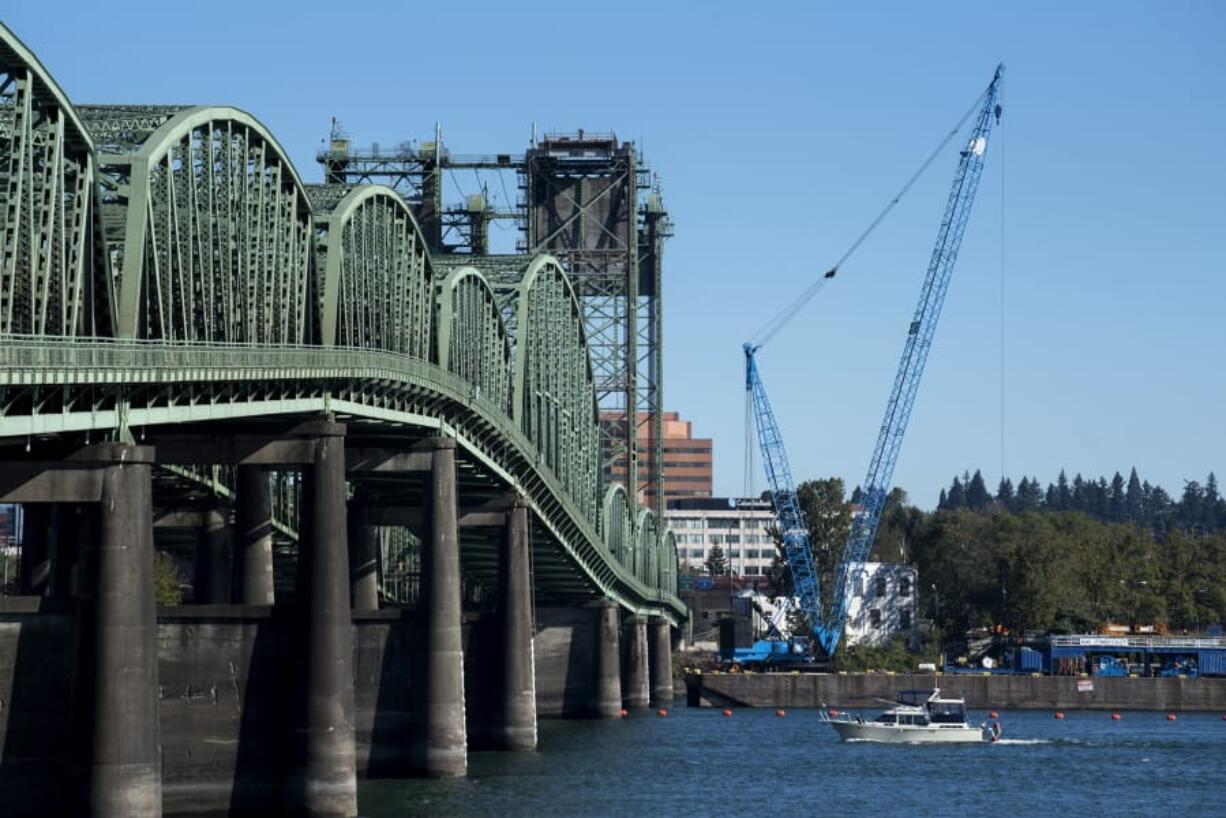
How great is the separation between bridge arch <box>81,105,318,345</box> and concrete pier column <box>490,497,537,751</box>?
1148 inches

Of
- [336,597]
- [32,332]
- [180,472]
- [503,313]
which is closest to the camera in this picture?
[32,332]

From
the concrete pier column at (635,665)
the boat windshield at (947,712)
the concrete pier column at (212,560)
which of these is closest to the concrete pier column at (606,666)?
the concrete pier column at (635,665)

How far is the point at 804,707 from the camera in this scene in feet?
615

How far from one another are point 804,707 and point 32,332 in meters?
131

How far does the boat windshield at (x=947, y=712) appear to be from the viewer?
142 m

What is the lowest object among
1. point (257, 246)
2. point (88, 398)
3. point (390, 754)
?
point (390, 754)

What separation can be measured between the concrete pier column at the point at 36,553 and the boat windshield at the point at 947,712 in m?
59.6

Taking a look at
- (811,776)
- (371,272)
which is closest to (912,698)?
(811,776)

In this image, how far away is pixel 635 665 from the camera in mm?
184250

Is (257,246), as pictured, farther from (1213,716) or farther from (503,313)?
(1213,716)

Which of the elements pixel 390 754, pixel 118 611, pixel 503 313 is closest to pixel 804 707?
pixel 503 313

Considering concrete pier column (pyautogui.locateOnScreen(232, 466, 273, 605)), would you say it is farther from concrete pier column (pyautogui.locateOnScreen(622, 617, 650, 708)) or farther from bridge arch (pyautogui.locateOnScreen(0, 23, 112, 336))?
concrete pier column (pyautogui.locateOnScreen(622, 617, 650, 708))

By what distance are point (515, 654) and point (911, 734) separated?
95.6 ft

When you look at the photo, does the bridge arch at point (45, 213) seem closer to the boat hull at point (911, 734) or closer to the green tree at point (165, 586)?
the boat hull at point (911, 734)
